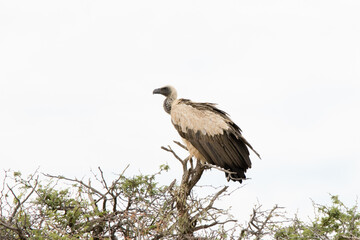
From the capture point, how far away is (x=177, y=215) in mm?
8797

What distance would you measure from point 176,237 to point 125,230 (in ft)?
3.15

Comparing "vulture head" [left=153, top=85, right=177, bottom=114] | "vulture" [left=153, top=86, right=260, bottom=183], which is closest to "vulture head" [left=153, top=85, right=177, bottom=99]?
"vulture head" [left=153, top=85, right=177, bottom=114]

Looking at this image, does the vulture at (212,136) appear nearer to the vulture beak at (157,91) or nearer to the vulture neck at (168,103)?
the vulture neck at (168,103)

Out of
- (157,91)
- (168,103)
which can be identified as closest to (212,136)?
(168,103)

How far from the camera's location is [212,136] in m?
9.98

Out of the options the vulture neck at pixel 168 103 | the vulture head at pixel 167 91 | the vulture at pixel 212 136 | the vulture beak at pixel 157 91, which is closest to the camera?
the vulture at pixel 212 136

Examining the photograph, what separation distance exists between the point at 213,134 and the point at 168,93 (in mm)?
2160

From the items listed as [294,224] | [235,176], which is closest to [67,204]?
[235,176]

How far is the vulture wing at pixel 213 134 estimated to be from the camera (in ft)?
31.6

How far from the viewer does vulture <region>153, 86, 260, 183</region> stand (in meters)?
9.61

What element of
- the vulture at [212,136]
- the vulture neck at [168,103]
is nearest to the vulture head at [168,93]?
the vulture neck at [168,103]

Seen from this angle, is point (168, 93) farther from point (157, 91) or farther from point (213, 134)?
point (213, 134)

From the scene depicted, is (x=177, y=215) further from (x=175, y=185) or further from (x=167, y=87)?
(x=167, y=87)

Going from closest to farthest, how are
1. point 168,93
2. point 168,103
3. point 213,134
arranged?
point 213,134
point 168,103
point 168,93
